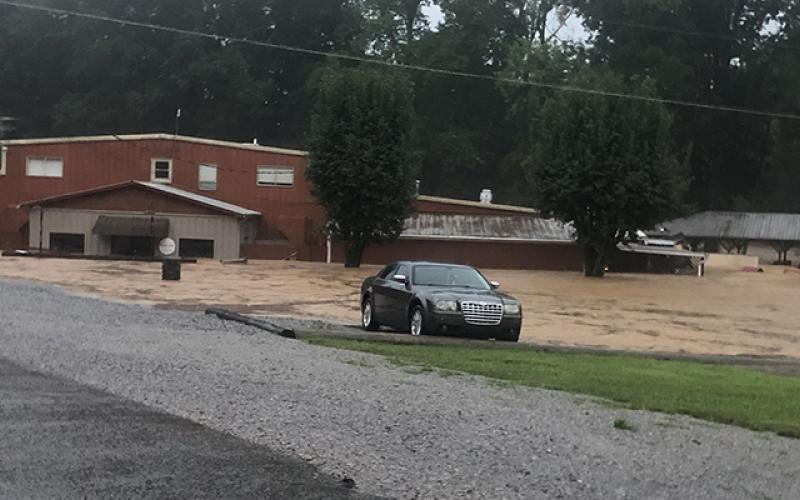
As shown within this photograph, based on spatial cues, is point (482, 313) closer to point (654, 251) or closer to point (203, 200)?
point (203, 200)

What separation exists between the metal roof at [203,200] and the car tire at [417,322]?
3964 cm

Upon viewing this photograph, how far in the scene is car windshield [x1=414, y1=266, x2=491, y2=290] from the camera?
21141 millimetres

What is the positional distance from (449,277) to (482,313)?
1.71m

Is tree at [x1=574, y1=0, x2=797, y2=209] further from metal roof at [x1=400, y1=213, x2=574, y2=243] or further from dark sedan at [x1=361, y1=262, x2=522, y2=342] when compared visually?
dark sedan at [x1=361, y1=262, x2=522, y2=342]

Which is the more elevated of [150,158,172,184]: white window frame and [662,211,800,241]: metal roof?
[150,158,172,184]: white window frame

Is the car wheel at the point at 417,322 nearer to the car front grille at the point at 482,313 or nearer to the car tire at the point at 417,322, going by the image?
the car tire at the point at 417,322

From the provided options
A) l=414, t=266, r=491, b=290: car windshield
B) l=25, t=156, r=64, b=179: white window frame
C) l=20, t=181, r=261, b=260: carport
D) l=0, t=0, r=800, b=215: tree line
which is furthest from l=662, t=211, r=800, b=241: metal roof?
l=414, t=266, r=491, b=290: car windshield

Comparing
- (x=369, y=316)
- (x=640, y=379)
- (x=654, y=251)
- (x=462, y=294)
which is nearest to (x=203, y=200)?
(x=654, y=251)

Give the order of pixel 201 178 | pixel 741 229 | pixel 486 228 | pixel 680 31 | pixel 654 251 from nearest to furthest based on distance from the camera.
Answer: pixel 201 178 < pixel 486 228 < pixel 654 251 < pixel 680 31 < pixel 741 229

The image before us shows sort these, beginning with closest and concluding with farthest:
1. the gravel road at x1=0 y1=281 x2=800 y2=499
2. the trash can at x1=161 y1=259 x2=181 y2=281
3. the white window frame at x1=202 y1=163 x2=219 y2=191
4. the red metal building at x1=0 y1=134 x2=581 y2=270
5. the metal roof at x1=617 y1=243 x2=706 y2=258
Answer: the gravel road at x1=0 y1=281 x2=800 y2=499 → the trash can at x1=161 y1=259 x2=181 y2=281 → the red metal building at x1=0 y1=134 x2=581 y2=270 → the white window frame at x1=202 y1=163 x2=219 y2=191 → the metal roof at x1=617 y1=243 x2=706 y2=258

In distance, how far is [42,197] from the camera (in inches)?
2505

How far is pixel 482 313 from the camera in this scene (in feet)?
65.3

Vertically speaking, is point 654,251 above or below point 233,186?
below

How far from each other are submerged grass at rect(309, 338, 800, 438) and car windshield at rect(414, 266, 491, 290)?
2.76 meters
